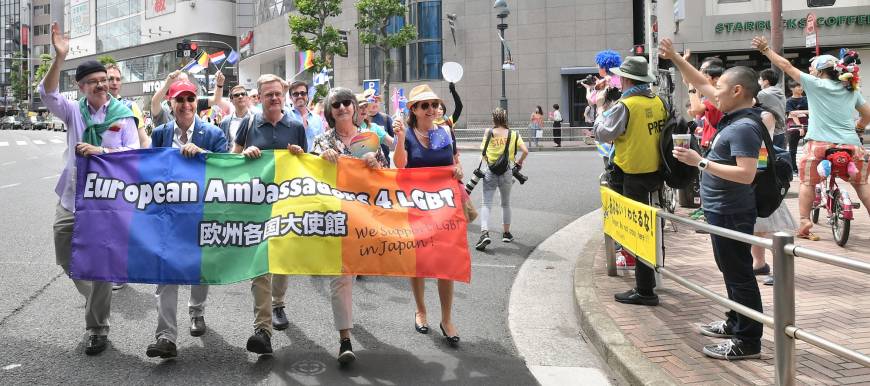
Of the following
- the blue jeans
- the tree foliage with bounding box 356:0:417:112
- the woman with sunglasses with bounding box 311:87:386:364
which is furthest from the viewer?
the tree foliage with bounding box 356:0:417:112

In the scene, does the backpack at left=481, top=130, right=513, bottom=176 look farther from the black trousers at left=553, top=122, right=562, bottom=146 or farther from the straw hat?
the black trousers at left=553, top=122, right=562, bottom=146

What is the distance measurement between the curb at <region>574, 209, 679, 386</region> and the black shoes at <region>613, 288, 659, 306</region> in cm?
19

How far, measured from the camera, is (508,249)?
28.7 ft

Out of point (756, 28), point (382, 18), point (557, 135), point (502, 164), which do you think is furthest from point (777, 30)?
point (382, 18)

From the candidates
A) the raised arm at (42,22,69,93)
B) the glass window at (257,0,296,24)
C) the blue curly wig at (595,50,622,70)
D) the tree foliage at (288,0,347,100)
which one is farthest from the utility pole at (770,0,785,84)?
the glass window at (257,0,296,24)

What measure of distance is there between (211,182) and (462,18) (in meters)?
38.8

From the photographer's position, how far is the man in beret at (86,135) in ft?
15.8

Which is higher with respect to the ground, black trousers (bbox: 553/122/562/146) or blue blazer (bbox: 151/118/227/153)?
black trousers (bbox: 553/122/562/146)

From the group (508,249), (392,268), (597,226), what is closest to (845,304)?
(392,268)

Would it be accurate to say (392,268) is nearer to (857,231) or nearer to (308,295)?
(308,295)

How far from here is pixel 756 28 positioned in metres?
32.7

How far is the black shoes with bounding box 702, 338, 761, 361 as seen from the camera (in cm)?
420

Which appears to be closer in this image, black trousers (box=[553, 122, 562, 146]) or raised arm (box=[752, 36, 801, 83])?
raised arm (box=[752, 36, 801, 83])

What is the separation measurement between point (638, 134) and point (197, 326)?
3782 mm
